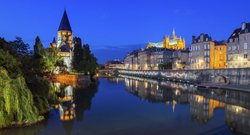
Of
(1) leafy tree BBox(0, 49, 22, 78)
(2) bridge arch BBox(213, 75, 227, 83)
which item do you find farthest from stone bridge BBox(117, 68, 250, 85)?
(1) leafy tree BBox(0, 49, 22, 78)

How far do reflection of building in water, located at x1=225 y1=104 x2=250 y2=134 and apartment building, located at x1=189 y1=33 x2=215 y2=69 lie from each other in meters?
37.0

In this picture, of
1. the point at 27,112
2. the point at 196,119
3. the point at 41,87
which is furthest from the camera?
the point at 41,87

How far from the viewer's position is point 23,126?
47.5ft

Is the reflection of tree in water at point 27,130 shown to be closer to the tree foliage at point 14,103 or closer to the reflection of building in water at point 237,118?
the tree foliage at point 14,103

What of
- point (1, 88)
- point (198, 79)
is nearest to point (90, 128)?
point (1, 88)

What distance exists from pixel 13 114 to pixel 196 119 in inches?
685

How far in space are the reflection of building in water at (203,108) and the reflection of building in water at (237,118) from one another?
1.64 meters

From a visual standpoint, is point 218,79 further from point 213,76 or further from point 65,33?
point 65,33

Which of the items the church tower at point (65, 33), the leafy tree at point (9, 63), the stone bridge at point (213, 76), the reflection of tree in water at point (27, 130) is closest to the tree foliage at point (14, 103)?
the reflection of tree in water at point (27, 130)

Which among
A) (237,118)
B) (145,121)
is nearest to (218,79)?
(237,118)

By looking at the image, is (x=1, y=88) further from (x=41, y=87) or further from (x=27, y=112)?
(x=41, y=87)

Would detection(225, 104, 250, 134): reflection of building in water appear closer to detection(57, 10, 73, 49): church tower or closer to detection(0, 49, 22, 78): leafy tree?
detection(0, 49, 22, 78): leafy tree

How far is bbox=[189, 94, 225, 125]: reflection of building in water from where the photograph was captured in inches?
774

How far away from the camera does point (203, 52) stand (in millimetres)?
59000
